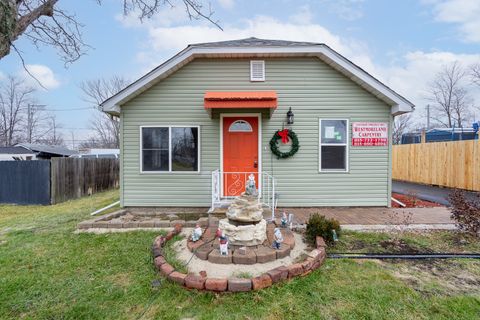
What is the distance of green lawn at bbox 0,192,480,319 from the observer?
2.51 metres

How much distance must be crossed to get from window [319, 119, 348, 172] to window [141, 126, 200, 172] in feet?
11.1

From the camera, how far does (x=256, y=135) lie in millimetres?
6648

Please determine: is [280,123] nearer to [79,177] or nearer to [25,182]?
[79,177]

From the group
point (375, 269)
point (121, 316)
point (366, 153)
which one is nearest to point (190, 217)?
point (121, 316)

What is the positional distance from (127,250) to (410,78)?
30.2 meters

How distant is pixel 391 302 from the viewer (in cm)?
265

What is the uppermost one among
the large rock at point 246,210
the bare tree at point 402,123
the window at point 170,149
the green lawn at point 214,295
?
the bare tree at point 402,123

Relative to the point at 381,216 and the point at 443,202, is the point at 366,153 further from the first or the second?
the point at 443,202

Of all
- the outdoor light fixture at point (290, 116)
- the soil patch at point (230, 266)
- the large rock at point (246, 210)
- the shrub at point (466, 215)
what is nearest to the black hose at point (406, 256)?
the soil patch at point (230, 266)

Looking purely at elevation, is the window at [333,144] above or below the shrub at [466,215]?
above

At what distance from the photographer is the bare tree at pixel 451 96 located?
27.1 metres

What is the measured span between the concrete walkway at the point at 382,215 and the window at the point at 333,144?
1151 millimetres

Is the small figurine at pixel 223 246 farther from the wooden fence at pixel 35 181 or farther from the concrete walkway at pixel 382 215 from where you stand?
the wooden fence at pixel 35 181

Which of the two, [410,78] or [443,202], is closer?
[443,202]
